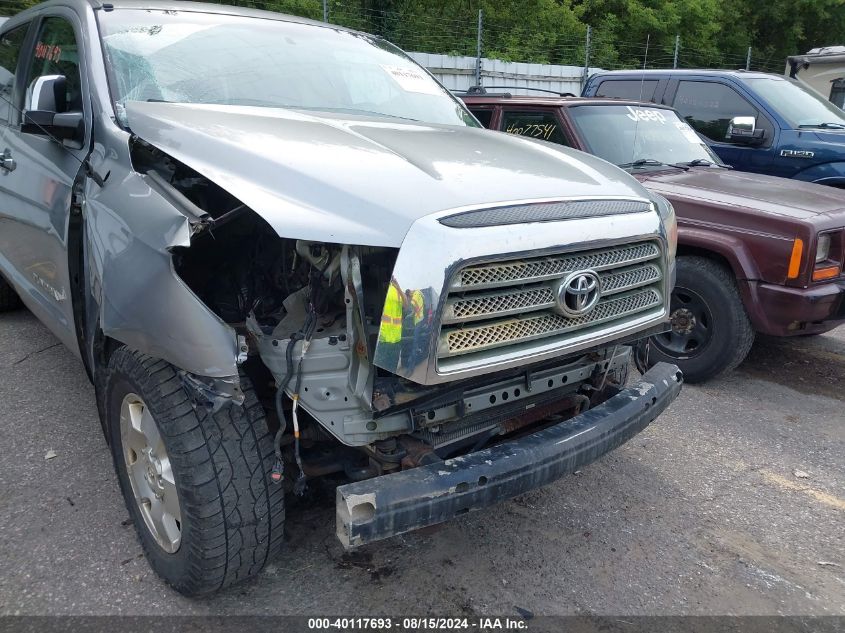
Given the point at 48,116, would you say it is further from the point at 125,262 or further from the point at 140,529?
the point at 140,529

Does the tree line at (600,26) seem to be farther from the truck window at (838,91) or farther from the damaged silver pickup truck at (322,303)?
the damaged silver pickup truck at (322,303)

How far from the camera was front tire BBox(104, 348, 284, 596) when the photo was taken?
2168 millimetres

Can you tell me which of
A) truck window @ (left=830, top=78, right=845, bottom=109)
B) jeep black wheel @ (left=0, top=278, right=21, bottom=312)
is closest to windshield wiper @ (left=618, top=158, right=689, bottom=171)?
jeep black wheel @ (left=0, top=278, right=21, bottom=312)

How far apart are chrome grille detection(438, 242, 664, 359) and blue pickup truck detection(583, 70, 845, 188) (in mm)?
4348

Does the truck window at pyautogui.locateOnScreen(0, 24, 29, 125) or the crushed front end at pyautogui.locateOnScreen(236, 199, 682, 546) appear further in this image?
the truck window at pyautogui.locateOnScreen(0, 24, 29, 125)

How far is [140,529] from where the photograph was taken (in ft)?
8.46

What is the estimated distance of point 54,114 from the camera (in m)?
2.81

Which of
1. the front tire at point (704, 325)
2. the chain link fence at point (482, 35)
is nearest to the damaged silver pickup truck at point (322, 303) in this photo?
the front tire at point (704, 325)

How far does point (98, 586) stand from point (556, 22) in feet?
67.7

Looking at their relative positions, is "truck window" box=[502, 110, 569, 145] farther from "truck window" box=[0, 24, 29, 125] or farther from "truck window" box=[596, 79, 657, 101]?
"truck window" box=[0, 24, 29, 125]

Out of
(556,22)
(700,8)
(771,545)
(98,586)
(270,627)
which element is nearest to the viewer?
(270,627)

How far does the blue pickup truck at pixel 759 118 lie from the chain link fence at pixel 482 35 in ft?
21.0

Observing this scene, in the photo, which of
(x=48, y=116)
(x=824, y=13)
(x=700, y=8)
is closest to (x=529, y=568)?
(x=48, y=116)

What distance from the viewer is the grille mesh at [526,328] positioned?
207 cm
